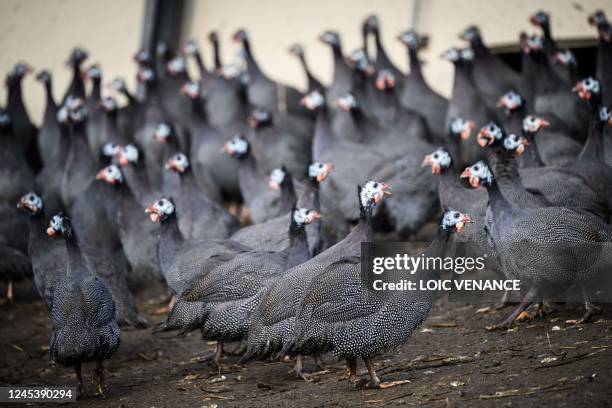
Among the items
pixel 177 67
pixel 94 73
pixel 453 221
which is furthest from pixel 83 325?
pixel 177 67

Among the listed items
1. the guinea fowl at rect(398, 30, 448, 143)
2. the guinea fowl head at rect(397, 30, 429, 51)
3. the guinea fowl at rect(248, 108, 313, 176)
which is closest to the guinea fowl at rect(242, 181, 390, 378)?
the guinea fowl at rect(248, 108, 313, 176)

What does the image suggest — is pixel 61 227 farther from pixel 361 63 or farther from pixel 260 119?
pixel 361 63

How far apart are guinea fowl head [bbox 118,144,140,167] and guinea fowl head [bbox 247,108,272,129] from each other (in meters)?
1.38

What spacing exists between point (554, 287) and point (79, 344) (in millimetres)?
3111

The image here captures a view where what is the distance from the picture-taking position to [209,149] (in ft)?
36.9

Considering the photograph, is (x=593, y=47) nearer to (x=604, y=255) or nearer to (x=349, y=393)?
(x=604, y=255)

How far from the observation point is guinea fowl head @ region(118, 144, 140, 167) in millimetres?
9984

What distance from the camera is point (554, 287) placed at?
7.10 meters

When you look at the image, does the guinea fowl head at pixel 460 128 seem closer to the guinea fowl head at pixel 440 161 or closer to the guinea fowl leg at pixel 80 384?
the guinea fowl head at pixel 440 161

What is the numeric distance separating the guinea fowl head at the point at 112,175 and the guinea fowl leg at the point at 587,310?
4.22 m

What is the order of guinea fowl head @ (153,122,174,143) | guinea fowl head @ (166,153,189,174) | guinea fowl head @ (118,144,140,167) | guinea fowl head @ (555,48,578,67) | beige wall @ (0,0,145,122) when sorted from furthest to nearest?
beige wall @ (0,0,145,122)
guinea fowl head @ (153,122,174,143)
guinea fowl head @ (555,48,578,67)
guinea fowl head @ (118,144,140,167)
guinea fowl head @ (166,153,189,174)

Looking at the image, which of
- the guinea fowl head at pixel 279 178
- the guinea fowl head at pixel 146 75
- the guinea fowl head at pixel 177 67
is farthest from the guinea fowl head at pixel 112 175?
the guinea fowl head at pixel 177 67

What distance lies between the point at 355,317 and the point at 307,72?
609cm

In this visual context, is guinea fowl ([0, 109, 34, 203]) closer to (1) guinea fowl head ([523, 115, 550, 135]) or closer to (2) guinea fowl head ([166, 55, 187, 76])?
(2) guinea fowl head ([166, 55, 187, 76])
